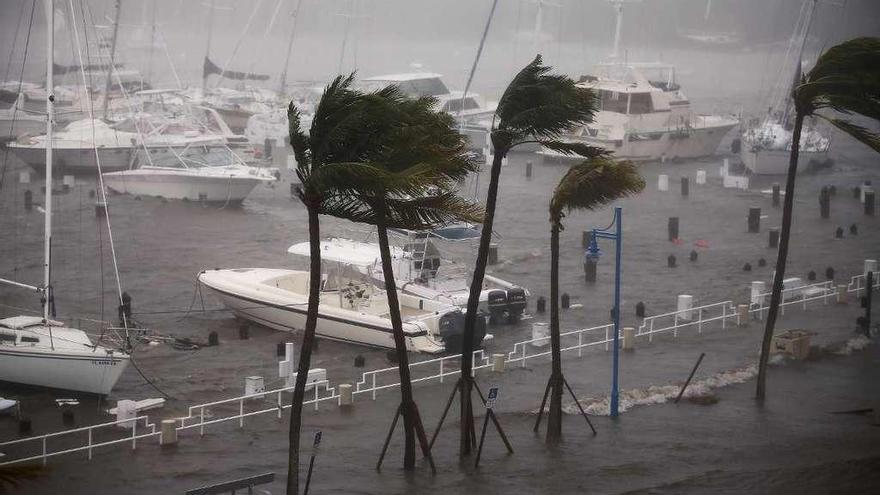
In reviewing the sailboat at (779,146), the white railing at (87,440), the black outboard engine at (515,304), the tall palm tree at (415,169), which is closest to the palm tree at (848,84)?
the tall palm tree at (415,169)

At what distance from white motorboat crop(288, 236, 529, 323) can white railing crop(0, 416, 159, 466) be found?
33.5ft

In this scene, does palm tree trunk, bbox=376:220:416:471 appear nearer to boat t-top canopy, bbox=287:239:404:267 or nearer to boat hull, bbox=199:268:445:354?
boat hull, bbox=199:268:445:354

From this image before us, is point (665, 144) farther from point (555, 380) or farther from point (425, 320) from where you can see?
point (555, 380)

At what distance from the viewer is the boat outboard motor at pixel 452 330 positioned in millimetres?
33156

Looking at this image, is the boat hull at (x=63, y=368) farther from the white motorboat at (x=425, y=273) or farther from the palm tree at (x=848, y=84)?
the palm tree at (x=848, y=84)

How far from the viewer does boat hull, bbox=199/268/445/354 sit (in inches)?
1312

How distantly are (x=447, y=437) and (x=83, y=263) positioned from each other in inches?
919

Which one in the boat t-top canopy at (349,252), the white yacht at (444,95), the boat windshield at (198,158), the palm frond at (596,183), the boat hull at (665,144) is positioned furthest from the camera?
the white yacht at (444,95)

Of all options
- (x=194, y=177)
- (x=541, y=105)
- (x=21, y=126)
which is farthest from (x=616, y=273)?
(x=21, y=126)

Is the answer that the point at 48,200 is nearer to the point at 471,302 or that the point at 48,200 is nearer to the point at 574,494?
the point at 471,302

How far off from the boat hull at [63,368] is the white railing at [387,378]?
177 centimetres

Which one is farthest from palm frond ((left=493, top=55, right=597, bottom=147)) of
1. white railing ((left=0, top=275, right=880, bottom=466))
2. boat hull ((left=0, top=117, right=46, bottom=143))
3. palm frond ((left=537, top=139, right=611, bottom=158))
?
boat hull ((left=0, top=117, right=46, bottom=143))

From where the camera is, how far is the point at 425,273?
36625mm

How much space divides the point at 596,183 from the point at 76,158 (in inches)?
1712
